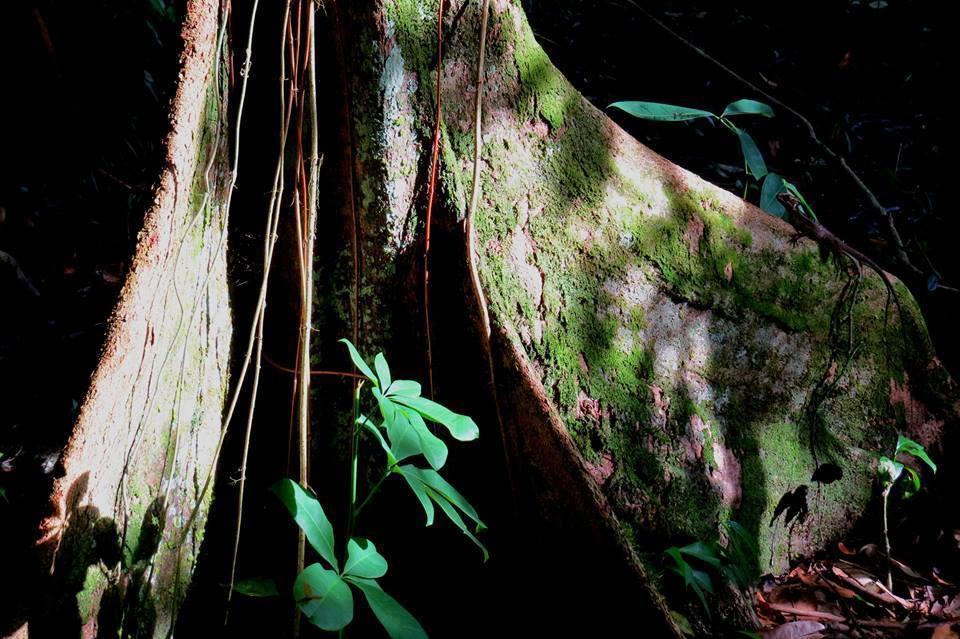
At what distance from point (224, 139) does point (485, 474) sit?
1.06 meters

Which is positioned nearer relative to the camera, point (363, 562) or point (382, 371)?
point (363, 562)

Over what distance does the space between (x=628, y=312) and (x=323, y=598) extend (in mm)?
1276

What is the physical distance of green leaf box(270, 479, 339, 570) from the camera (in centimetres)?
134

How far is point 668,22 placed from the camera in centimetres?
470

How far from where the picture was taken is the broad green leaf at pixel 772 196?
291 cm

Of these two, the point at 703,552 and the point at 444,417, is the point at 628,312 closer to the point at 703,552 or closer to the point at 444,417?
the point at 703,552

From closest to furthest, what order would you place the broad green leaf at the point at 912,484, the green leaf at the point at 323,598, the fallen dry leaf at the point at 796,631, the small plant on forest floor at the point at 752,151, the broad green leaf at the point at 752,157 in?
1. the green leaf at the point at 323,598
2. the fallen dry leaf at the point at 796,631
3. the broad green leaf at the point at 912,484
4. the small plant on forest floor at the point at 752,151
5. the broad green leaf at the point at 752,157

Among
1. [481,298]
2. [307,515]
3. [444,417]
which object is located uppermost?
[481,298]

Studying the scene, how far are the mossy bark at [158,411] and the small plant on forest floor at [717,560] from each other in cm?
126

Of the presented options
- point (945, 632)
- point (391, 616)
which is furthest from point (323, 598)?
point (945, 632)

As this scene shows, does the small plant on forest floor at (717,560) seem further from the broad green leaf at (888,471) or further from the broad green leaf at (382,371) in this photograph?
the broad green leaf at (382,371)

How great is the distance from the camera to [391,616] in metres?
1.30

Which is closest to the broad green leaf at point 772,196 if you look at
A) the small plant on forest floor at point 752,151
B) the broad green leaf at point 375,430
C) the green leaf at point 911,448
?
the small plant on forest floor at point 752,151

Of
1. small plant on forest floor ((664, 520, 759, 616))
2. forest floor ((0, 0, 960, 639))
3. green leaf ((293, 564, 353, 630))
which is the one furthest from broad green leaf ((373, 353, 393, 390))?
forest floor ((0, 0, 960, 639))
